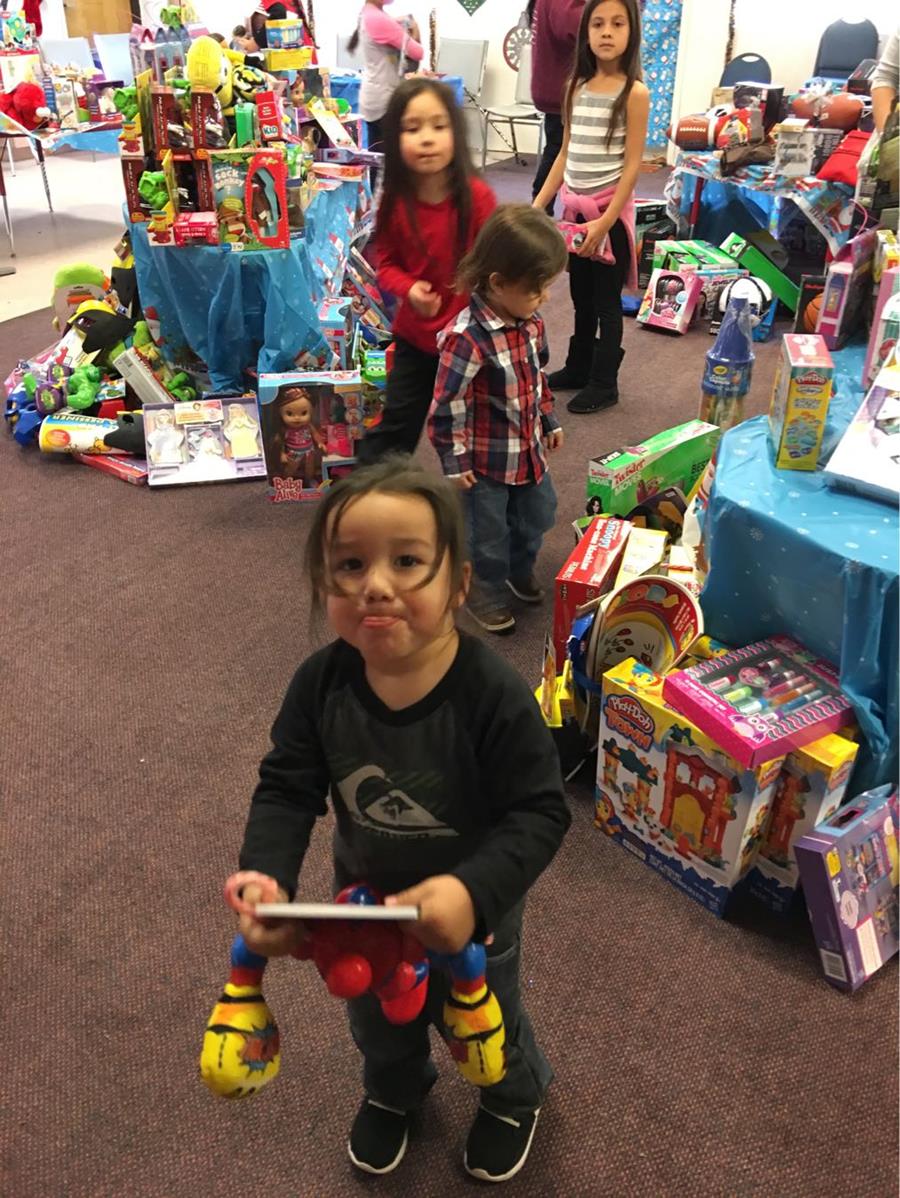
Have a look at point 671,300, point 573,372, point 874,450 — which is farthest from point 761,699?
point 671,300

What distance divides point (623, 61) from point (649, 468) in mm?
1473

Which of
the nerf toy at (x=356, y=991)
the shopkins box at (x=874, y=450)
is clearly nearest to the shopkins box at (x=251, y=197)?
the shopkins box at (x=874, y=450)

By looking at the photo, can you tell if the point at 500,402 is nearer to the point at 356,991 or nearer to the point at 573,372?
the point at 356,991

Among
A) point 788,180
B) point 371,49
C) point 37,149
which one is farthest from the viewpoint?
point 37,149

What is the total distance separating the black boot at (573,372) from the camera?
3.88 meters

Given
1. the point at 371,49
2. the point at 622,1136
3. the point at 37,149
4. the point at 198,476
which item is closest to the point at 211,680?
the point at 198,476

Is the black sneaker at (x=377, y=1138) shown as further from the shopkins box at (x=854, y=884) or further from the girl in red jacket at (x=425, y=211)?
the girl in red jacket at (x=425, y=211)

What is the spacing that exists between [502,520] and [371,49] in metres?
3.94

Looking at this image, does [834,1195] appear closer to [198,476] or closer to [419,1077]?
[419,1077]

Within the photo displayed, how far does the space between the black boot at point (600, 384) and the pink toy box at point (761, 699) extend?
207cm

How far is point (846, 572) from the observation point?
1603mm

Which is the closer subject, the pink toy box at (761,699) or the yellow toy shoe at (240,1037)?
the yellow toy shoe at (240,1037)

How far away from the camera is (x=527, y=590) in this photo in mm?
2592

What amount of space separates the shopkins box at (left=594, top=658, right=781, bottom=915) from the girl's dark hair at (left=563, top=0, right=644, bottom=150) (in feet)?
7.22
